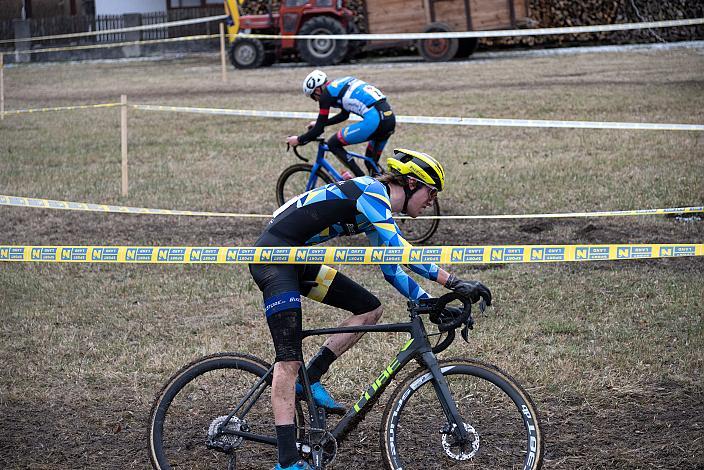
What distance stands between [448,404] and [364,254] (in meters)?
0.91

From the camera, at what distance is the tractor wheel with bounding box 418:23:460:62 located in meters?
26.7

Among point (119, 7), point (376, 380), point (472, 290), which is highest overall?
point (472, 290)

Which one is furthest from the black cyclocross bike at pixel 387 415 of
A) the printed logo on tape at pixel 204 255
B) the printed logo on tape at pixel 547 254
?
the printed logo on tape at pixel 547 254

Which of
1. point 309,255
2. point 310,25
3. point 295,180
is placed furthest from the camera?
point 310,25

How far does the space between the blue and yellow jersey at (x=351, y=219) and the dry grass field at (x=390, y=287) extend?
4.46 feet

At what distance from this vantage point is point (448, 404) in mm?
4719

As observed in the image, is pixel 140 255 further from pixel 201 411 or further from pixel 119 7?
pixel 119 7

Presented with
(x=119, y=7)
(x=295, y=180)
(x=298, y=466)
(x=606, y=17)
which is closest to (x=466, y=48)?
(x=606, y=17)

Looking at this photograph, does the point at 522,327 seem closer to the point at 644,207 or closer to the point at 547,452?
the point at 547,452

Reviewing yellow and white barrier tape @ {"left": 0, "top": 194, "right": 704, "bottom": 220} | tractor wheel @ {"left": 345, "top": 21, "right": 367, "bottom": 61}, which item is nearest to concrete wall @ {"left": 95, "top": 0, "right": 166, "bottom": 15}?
tractor wheel @ {"left": 345, "top": 21, "right": 367, "bottom": 61}

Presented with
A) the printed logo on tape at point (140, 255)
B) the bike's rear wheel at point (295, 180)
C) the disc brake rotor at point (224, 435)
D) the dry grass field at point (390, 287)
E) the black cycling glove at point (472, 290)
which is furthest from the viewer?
the bike's rear wheel at point (295, 180)

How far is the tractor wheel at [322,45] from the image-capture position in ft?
86.1

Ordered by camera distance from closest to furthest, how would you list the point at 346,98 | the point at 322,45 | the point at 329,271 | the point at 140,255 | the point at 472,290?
1. the point at 472,290
2. the point at 329,271
3. the point at 140,255
4. the point at 346,98
5. the point at 322,45

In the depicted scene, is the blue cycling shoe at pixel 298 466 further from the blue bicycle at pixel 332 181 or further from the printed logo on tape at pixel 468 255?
the blue bicycle at pixel 332 181
